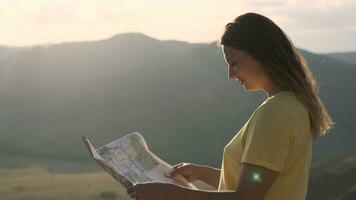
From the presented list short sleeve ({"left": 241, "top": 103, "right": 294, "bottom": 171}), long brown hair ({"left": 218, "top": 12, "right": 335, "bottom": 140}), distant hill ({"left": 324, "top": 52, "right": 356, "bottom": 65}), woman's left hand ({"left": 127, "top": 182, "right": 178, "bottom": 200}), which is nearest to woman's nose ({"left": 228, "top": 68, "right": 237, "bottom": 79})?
long brown hair ({"left": 218, "top": 12, "right": 335, "bottom": 140})

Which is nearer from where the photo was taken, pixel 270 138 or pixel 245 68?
pixel 270 138

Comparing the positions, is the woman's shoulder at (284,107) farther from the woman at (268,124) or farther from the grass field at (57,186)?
the grass field at (57,186)

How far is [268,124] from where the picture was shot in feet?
9.13

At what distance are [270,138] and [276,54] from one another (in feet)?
1.27

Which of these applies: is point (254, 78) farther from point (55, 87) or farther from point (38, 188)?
point (55, 87)

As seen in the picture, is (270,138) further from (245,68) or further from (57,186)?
(57,186)

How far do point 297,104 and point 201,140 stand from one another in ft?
187

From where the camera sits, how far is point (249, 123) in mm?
2906

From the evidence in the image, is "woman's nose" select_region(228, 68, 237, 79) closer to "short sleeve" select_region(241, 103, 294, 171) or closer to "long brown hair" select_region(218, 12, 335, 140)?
"long brown hair" select_region(218, 12, 335, 140)

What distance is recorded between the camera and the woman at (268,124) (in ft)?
9.09

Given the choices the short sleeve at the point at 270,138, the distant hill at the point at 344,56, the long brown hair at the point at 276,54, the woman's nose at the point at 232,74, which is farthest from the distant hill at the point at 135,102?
the distant hill at the point at 344,56

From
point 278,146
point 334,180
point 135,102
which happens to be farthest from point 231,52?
point 135,102

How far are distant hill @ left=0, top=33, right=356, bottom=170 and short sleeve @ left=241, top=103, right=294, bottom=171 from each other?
45008 mm

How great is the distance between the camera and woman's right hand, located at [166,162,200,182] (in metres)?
3.70
